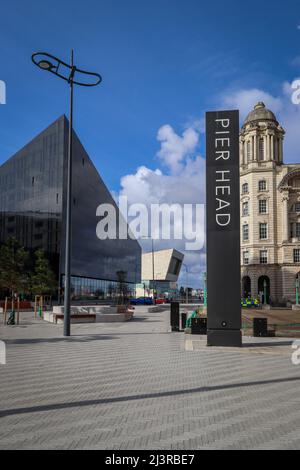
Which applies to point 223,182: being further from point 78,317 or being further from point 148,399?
point 78,317

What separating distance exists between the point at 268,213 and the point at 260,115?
59.0ft

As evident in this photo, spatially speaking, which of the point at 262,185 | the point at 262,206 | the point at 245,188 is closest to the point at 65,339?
Result: the point at 262,206

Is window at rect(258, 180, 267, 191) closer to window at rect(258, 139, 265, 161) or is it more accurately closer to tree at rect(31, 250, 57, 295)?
window at rect(258, 139, 265, 161)

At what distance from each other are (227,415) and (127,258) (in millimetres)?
108816

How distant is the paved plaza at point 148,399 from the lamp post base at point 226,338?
35.1 inches

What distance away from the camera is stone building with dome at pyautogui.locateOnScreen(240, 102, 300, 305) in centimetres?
7531

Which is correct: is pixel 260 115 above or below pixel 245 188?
above

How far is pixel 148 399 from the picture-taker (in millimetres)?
8758

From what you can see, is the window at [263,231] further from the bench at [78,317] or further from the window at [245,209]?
the bench at [78,317]

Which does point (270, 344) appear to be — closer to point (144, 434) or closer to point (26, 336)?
point (26, 336)

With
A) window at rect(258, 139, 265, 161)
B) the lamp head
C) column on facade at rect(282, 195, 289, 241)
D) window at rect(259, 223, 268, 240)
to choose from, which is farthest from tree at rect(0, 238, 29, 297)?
window at rect(258, 139, 265, 161)

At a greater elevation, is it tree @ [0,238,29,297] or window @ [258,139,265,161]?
window @ [258,139,265,161]

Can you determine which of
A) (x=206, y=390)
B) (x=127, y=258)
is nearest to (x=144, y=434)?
(x=206, y=390)

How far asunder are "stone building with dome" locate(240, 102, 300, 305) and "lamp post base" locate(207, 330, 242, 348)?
5837 centimetres
